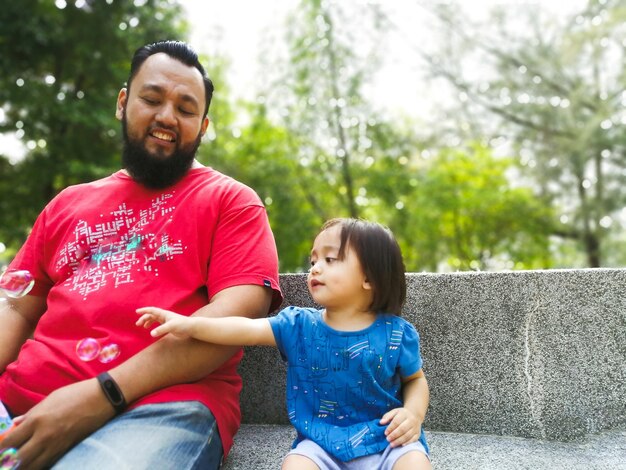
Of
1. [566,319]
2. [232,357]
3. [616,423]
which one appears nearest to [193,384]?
[232,357]

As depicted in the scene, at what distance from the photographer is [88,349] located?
2.05m

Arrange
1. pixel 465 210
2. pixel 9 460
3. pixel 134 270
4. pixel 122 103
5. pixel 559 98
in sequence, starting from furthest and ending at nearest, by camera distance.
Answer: pixel 465 210 < pixel 559 98 < pixel 122 103 < pixel 134 270 < pixel 9 460

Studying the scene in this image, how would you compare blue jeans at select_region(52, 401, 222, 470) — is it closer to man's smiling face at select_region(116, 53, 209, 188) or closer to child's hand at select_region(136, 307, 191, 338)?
child's hand at select_region(136, 307, 191, 338)

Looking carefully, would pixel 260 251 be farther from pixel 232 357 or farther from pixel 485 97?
pixel 485 97

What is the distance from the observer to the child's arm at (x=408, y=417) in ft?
6.44

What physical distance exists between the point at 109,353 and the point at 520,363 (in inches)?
69.8

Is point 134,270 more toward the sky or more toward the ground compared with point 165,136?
more toward the ground

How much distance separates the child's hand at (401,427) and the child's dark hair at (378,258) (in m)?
0.36

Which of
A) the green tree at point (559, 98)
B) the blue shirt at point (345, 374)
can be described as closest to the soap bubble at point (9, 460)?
the blue shirt at point (345, 374)

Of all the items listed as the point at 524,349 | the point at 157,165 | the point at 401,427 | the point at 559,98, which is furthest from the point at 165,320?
the point at 559,98

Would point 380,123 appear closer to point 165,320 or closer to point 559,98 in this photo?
point 559,98

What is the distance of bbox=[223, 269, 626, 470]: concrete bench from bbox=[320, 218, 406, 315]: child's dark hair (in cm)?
70

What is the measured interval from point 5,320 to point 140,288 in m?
0.73

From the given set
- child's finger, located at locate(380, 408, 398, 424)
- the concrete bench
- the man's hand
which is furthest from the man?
the concrete bench
